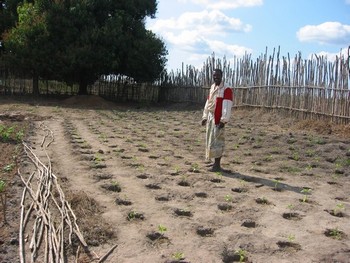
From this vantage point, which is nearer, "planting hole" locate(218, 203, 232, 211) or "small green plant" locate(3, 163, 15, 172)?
"planting hole" locate(218, 203, 232, 211)

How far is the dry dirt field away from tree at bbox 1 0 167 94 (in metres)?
8.21

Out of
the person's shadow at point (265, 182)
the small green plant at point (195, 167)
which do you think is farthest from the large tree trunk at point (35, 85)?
the person's shadow at point (265, 182)

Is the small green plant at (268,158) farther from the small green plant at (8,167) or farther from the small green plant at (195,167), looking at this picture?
the small green plant at (8,167)

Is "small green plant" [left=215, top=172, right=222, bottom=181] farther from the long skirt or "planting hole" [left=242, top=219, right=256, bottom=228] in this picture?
"planting hole" [left=242, top=219, right=256, bottom=228]

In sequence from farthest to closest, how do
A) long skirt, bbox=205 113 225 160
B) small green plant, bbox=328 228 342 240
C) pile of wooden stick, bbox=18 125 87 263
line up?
long skirt, bbox=205 113 225 160 < small green plant, bbox=328 228 342 240 < pile of wooden stick, bbox=18 125 87 263

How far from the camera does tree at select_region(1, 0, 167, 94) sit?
17.4 meters

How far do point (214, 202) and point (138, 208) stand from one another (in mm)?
839

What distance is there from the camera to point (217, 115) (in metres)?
6.21

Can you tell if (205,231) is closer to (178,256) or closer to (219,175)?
(178,256)

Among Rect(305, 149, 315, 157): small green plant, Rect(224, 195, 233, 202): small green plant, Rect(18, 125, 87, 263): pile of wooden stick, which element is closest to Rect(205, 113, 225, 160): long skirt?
Rect(224, 195, 233, 202): small green plant

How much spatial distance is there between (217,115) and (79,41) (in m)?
12.8

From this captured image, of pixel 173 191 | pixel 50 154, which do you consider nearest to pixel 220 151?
pixel 173 191

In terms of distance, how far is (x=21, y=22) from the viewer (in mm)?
17766

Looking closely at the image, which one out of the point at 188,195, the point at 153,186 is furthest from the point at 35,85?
the point at 188,195
